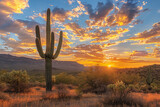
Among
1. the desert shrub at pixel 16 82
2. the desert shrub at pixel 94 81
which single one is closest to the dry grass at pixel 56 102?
the desert shrub at pixel 16 82

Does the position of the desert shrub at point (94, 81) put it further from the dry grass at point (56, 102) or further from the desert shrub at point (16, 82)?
the desert shrub at point (16, 82)

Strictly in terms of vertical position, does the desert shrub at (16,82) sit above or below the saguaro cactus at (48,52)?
below

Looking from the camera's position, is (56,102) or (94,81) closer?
(56,102)

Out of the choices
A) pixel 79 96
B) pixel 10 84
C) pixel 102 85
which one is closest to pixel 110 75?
pixel 102 85

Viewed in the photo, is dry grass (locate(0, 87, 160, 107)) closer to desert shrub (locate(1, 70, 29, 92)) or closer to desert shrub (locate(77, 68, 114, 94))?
desert shrub (locate(1, 70, 29, 92))

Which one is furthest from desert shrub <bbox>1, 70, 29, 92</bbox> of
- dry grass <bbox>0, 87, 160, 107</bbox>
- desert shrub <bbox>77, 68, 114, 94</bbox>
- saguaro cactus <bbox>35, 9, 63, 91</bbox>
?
desert shrub <bbox>77, 68, 114, 94</bbox>

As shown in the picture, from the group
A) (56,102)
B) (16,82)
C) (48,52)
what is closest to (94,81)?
(48,52)

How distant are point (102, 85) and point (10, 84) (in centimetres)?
1033

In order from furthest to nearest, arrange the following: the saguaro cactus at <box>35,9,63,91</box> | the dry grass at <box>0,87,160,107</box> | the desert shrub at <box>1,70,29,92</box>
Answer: the saguaro cactus at <box>35,9,63,91</box>, the desert shrub at <box>1,70,29,92</box>, the dry grass at <box>0,87,160,107</box>

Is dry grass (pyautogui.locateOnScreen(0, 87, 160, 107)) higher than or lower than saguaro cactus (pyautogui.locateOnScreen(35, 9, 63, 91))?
lower

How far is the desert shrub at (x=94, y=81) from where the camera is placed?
579 inches

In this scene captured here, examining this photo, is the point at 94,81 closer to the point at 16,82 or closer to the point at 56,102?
the point at 56,102

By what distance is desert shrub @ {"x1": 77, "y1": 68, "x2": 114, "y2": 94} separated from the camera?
14.7 meters

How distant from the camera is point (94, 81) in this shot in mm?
14797
